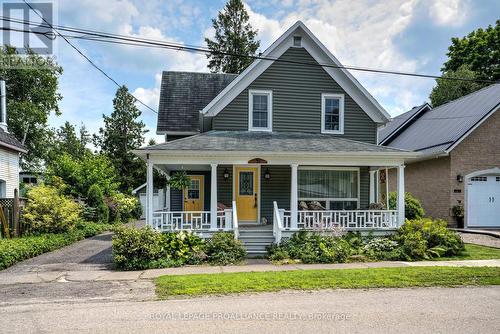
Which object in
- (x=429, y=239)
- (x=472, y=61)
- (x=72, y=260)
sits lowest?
(x=72, y=260)

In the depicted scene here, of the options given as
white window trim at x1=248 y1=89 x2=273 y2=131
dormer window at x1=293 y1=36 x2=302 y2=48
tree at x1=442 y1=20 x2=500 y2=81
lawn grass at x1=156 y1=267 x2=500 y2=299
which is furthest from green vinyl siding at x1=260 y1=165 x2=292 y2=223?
tree at x1=442 y1=20 x2=500 y2=81

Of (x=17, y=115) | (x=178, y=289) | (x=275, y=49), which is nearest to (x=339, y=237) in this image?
(x=178, y=289)

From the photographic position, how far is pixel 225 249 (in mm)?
11398

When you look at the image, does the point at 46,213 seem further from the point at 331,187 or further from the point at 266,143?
the point at 331,187

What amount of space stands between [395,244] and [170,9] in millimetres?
10705

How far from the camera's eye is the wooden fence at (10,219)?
12883 millimetres

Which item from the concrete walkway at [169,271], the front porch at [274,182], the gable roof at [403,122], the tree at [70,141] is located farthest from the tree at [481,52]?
the tree at [70,141]

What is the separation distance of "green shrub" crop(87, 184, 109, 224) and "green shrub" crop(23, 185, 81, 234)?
20.0 feet

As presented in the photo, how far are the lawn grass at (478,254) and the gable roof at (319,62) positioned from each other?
19.8 ft

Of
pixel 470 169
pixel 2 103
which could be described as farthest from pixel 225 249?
pixel 2 103

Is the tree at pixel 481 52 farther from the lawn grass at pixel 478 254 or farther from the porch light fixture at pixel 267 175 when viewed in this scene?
the porch light fixture at pixel 267 175

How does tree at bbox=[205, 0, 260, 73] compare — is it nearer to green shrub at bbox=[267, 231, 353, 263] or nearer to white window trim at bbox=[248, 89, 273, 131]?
white window trim at bbox=[248, 89, 273, 131]

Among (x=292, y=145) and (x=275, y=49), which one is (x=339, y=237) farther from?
(x=275, y=49)

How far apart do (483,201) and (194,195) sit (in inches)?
547
